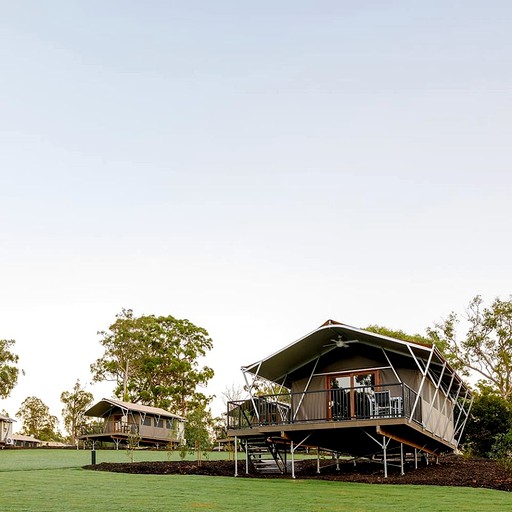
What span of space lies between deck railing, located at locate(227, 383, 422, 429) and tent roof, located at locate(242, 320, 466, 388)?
1.04 metres

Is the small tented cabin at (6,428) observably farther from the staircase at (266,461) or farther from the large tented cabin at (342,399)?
the staircase at (266,461)

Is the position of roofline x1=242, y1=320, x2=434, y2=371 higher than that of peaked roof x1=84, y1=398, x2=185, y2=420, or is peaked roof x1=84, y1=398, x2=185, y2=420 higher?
roofline x1=242, y1=320, x2=434, y2=371

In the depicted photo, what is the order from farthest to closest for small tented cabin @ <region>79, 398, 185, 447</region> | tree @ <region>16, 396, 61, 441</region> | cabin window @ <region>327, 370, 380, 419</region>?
tree @ <region>16, 396, 61, 441</region>, small tented cabin @ <region>79, 398, 185, 447</region>, cabin window @ <region>327, 370, 380, 419</region>

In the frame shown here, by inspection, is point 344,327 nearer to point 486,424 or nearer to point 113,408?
point 486,424

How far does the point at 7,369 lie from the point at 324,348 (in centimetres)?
3843

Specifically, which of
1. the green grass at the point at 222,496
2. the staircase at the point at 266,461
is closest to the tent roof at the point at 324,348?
the staircase at the point at 266,461

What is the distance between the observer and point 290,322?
124 ft

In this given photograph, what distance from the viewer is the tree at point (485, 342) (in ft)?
151

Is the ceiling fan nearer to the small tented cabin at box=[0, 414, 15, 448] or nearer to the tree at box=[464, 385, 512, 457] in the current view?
the tree at box=[464, 385, 512, 457]

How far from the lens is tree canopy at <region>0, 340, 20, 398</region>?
5341cm

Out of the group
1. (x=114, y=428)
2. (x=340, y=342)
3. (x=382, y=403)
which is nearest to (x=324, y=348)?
(x=340, y=342)

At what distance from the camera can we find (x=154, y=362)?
195ft

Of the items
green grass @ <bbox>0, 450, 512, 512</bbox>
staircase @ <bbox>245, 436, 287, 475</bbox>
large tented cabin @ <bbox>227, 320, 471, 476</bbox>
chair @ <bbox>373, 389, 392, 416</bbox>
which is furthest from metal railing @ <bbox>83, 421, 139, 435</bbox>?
green grass @ <bbox>0, 450, 512, 512</bbox>

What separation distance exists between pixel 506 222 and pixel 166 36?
50.9 ft
